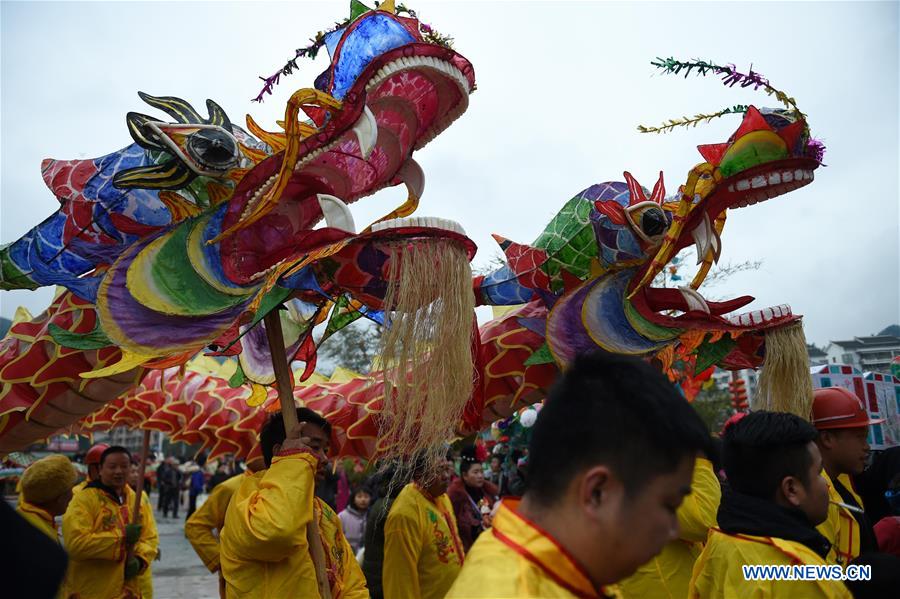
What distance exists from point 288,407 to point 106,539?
2.21 meters

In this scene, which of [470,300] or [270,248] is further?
[270,248]

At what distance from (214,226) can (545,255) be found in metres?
→ 1.99

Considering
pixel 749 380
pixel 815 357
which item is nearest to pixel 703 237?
pixel 749 380

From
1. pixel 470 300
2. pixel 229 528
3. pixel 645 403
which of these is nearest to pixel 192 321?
pixel 229 528

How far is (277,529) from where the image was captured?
2.59m

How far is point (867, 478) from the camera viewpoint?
146 inches

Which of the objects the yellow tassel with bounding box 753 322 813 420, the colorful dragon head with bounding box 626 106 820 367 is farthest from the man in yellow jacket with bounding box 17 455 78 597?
the yellow tassel with bounding box 753 322 813 420

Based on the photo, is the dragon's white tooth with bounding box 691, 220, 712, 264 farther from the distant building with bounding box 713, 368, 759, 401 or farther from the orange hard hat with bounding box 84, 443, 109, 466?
the orange hard hat with bounding box 84, 443, 109, 466

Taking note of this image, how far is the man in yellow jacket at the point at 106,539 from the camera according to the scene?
14.3ft

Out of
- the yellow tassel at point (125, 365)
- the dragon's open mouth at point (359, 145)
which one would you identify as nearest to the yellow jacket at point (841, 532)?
the dragon's open mouth at point (359, 145)

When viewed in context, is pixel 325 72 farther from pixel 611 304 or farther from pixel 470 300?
pixel 611 304

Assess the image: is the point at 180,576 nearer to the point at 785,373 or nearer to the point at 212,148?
the point at 212,148

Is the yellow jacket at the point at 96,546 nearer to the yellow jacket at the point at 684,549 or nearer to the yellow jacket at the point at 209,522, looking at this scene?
the yellow jacket at the point at 209,522

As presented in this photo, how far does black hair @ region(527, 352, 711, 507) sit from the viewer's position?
1.18 meters
